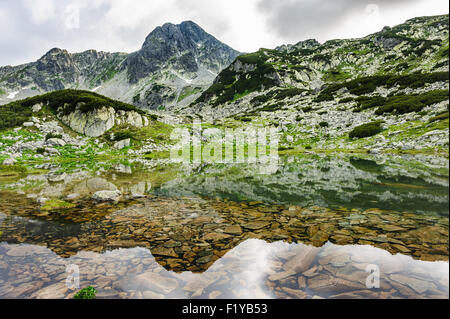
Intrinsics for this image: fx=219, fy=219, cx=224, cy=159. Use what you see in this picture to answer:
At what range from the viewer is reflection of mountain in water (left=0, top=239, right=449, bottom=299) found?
14.2 feet

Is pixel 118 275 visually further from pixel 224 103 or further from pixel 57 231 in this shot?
A: pixel 224 103

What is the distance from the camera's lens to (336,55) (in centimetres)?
16800

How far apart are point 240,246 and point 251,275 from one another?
1744 mm

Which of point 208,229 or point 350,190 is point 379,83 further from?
point 208,229

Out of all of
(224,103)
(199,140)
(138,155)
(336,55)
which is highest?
(336,55)

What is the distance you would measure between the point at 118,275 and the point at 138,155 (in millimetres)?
53701

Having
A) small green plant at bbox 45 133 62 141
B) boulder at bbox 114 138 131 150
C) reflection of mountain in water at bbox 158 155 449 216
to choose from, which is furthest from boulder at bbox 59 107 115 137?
reflection of mountain in water at bbox 158 155 449 216

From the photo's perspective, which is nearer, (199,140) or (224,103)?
→ (199,140)

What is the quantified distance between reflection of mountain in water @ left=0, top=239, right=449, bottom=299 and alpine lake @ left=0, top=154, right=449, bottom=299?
0.02 m

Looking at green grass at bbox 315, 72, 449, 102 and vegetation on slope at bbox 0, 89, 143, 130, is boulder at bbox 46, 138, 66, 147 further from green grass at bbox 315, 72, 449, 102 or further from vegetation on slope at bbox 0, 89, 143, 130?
green grass at bbox 315, 72, 449, 102

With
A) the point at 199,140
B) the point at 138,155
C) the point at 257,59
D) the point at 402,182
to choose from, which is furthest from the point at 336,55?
the point at 402,182

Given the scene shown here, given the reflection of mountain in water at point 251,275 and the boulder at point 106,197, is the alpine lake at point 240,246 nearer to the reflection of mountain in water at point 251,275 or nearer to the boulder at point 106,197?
the reflection of mountain in water at point 251,275

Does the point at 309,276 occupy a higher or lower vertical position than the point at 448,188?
lower
